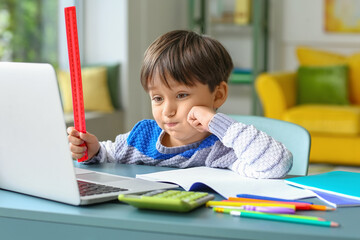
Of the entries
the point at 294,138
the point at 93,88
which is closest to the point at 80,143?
the point at 294,138

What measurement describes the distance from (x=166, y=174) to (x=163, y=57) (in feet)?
0.98

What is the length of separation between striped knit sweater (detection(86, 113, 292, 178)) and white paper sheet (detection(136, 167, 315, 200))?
0.03 metres

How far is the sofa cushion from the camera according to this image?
4.10 m

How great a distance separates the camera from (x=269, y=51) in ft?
18.4

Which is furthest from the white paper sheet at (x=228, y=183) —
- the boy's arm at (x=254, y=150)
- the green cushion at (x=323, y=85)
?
the green cushion at (x=323, y=85)

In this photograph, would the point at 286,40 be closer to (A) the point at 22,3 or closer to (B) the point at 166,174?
(A) the point at 22,3

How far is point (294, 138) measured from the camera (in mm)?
1531

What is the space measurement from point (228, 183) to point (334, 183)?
0.20 meters

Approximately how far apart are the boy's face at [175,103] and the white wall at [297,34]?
4259 millimetres

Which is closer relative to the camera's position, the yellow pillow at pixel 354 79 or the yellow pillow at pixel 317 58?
the yellow pillow at pixel 354 79

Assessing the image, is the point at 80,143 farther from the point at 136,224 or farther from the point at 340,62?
the point at 340,62

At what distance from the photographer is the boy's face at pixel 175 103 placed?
1.33m

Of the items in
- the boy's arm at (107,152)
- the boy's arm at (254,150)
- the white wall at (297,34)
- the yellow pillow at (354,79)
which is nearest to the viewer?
the boy's arm at (254,150)

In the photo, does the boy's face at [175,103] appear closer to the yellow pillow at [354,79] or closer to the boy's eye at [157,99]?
the boy's eye at [157,99]
